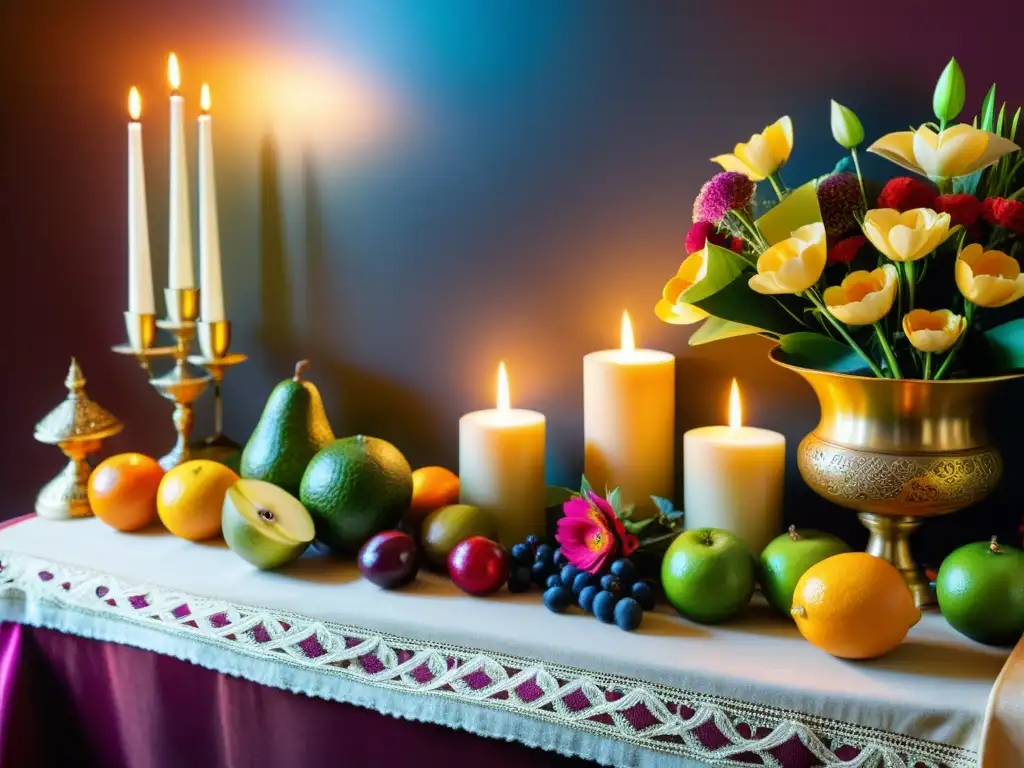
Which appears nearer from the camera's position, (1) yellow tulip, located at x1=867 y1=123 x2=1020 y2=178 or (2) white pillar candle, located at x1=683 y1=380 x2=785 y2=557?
(1) yellow tulip, located at x1=867 y1=123 x2=1020 y2=178

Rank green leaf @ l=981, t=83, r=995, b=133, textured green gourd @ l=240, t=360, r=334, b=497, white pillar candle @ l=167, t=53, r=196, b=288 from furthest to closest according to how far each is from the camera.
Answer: white pillar candle @ l=167, t=53, r=196, b=288, textured green gourd @ l=240, t=360, r=334, b=497, green leaf @ l=981, t=83, r=995, b=133

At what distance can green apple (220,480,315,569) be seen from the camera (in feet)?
2.83

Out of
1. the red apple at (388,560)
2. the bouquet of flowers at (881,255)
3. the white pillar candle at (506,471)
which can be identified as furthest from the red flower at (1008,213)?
the red apple at (388,560)

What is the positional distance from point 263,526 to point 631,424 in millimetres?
357

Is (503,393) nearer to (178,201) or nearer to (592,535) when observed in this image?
(592,535)

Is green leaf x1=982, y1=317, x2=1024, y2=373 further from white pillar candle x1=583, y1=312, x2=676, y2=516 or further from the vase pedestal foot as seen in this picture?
white pillar candle x1=583, y1=312, x2=676, y2=516

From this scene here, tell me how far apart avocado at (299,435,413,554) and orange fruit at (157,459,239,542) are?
4.0 inches

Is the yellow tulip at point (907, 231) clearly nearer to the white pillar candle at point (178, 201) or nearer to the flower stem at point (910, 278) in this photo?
the flower stem at point (910, 278)

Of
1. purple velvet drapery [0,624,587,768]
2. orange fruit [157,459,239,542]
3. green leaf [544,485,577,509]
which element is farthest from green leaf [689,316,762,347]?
orange fruit [157,459,239,542]

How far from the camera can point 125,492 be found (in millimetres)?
991

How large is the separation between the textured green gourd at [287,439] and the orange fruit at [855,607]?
1.71 ft

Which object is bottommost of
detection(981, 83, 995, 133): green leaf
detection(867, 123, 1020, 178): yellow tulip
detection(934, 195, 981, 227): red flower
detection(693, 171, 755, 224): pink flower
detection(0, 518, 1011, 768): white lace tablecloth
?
detection(0, 518, 1011, 768): white lace tablecloth

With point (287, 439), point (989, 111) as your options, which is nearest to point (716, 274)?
point (989, 111)

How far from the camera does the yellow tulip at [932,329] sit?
66cm
